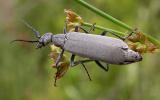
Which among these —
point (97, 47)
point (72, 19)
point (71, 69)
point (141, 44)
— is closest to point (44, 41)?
point (72, 19)

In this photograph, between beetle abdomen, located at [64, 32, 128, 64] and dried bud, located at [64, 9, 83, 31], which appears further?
dried bud, located at [64, 9, 83, 31]

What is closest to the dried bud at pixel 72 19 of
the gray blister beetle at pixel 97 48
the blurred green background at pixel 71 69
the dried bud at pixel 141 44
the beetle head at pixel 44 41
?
the gray blister beetle at pixel 97 48

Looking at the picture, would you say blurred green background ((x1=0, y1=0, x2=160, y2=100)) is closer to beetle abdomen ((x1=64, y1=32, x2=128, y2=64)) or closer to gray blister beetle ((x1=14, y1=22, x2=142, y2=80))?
gray blister beetle ((x1=14, y1=22, x2=142, y2=80))

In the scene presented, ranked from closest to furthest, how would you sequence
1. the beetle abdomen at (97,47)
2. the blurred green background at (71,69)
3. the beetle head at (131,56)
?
1. the beetle head at (131,56)
2. the beetle abdomen at (97,47)
3. the blurred green background at (71,69)

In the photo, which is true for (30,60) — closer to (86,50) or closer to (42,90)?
(42,90)

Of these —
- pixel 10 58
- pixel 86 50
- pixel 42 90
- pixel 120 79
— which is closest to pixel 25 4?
pixel 10 58

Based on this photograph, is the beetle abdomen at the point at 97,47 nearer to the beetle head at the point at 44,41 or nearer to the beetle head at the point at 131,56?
the beetle head at the point at 131,56

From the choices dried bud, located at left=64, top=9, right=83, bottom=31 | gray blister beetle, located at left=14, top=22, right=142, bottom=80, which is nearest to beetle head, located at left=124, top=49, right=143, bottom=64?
gray blister beetle, located at left=14, top=22, right=142, bottom=80
